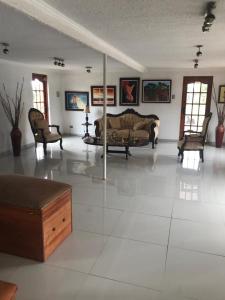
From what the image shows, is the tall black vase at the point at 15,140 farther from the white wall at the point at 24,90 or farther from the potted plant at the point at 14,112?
the white wall at the point at 24,90

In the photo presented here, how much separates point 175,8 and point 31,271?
2.63 meters

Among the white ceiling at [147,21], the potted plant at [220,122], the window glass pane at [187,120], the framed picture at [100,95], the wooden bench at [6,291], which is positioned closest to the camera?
the wooden bench at [6,291]

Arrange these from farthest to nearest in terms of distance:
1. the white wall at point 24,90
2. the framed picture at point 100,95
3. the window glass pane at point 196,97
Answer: the framed picture at point 100,95 < the window glass pane at point 196,97 < the white wall at point 24,90

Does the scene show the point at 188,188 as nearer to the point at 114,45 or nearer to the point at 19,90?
the point at 114,45

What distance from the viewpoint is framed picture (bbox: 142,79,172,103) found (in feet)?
25.8

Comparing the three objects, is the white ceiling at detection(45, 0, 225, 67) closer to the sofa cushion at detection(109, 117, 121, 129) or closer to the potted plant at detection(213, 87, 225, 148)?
the potted plant at detection(213, 87, 225, 148)

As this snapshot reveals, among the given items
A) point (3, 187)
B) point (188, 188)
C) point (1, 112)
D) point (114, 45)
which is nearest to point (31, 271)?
point (3, 187)

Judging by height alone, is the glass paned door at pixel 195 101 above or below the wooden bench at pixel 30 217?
above

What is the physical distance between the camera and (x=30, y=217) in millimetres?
2203

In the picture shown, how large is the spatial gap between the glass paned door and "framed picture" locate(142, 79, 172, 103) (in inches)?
20.1

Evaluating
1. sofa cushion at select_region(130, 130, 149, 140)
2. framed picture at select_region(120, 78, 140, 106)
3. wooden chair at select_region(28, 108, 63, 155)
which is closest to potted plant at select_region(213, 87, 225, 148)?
sofa cushion at select_region(130, 130, 149, 140)

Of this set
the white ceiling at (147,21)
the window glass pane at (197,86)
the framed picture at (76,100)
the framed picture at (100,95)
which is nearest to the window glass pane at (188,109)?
the window glass pane at (197,86)

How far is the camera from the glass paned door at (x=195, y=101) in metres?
7.61

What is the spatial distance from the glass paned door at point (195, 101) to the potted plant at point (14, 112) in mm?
4842
